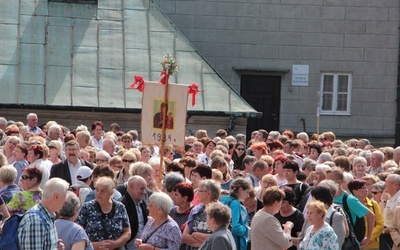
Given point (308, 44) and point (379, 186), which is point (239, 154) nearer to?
point (379, 186)

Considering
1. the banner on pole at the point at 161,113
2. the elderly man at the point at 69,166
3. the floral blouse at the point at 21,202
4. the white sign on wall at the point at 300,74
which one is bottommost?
the floral blouse at the point at 21,202

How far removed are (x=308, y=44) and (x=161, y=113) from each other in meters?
16.2

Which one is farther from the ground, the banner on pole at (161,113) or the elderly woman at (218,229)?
the banner on pole at (161,113)

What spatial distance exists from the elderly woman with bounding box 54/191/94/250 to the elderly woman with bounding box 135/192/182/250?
1135mm

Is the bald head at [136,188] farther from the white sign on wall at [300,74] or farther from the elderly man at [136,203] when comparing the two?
the white sign on wall at [300,74]

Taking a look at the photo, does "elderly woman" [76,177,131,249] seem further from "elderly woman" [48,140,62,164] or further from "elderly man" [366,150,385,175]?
"elderly man" [366,150,385,175]

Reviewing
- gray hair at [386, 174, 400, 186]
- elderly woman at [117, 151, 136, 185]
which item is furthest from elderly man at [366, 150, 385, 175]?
elderly woman at [117, 151, 136, 185]

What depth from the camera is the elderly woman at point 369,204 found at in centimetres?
1597

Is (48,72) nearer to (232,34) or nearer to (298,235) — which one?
(232,34)

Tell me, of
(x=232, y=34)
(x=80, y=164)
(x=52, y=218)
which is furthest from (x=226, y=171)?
(x=232, y=34)

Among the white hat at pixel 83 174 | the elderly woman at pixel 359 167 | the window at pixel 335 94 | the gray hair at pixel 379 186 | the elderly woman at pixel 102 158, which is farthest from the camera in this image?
the window at pixel 335 94

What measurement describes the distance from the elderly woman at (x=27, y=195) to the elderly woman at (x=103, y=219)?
0.57 meters

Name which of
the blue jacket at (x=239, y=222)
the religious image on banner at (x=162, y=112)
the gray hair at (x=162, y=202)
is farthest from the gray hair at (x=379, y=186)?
the gray hair at (x=162, y=202)

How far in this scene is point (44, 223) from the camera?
441 inches
